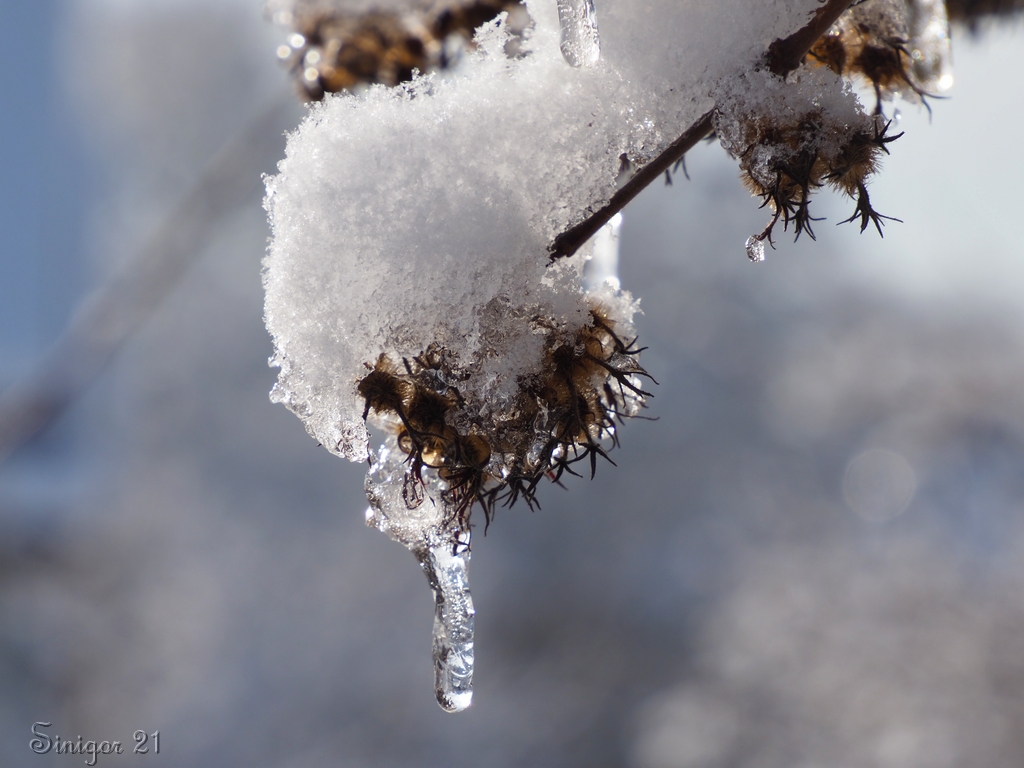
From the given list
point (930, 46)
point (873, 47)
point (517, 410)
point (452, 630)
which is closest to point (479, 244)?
point (517, 410)

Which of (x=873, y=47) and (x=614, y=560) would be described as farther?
(x=614, y=560)

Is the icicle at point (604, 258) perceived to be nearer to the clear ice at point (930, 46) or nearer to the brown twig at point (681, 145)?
the brown twig at point (681, 145)

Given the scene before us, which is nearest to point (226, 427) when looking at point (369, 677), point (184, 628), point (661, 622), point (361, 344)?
point (184, 628)

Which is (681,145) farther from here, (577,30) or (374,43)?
(374,43)

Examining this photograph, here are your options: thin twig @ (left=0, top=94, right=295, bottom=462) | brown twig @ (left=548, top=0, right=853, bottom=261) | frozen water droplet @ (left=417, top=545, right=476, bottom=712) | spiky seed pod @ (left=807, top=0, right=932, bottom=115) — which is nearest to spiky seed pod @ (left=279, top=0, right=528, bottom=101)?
spiky seed pod @ (left=807, top=0, right=932, bottom=115)

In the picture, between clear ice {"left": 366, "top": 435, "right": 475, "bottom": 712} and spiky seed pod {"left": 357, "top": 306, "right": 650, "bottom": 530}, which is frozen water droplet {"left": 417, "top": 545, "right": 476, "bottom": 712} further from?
spiky seed pod {"left": 357, "top": 306, "right": 650, "bottom": 530}

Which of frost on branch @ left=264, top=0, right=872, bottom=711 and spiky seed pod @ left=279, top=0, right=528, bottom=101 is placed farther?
spiky seed pod @ left=279, top=0, right=528, bottom=101

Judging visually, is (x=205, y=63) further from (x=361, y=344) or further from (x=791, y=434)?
(x=361, y=344)
